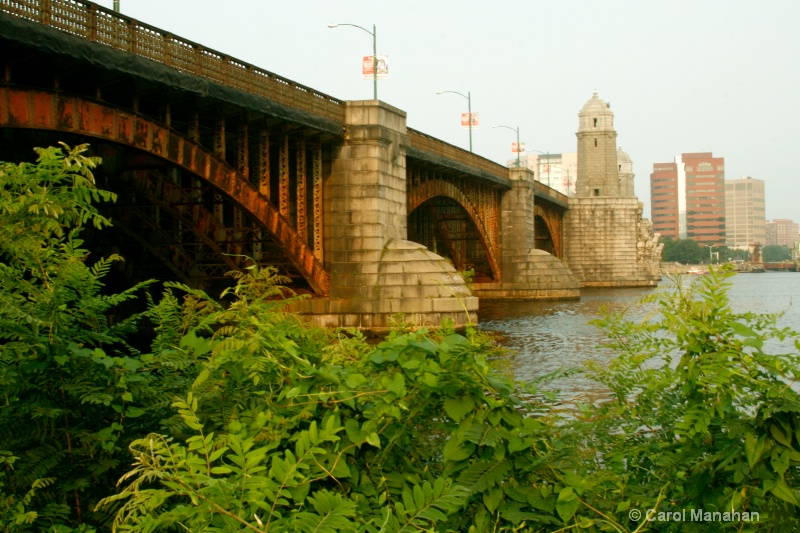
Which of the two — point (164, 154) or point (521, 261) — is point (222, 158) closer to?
point (164, 154)

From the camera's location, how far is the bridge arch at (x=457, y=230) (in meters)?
48.7

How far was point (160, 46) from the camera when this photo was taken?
20.3m

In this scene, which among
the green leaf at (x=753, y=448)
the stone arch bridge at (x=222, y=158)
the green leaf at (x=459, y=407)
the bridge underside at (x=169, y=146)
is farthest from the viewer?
the stone arch bridge at (x=222, y=158)

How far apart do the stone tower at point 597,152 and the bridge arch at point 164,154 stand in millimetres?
67174

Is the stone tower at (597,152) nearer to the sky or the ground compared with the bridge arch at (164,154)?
nearer to the sky

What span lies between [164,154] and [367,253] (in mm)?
10479

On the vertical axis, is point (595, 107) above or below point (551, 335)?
above

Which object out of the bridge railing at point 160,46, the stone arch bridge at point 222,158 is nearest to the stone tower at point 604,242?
the stone arch bridge at point 222,158

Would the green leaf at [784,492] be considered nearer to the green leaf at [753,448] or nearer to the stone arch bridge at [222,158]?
the green leaf at [753,448]

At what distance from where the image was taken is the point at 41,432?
4.93 metres

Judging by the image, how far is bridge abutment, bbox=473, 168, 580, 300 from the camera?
187 feet

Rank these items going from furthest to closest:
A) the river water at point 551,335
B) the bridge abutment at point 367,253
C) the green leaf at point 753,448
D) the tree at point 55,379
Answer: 1. the bridge abutment at point 367,253
2. the river water at point 551,335
3. the tree at point 55,379
4. the green leaf at point 753,448

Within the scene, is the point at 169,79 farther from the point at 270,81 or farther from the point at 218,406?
the point at 218,406

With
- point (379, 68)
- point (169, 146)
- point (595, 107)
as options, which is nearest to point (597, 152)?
point (595, 107)
